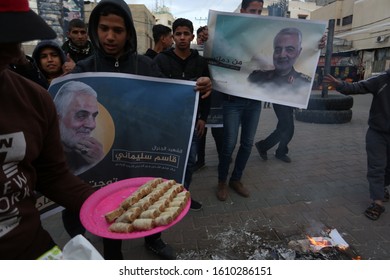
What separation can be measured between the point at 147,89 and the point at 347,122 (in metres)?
7.93

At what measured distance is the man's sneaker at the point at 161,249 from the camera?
2.64m

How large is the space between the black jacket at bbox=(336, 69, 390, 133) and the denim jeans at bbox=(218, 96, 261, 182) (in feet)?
3.67

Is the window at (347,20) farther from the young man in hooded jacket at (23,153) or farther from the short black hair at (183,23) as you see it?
the young man in hooded jacket at (23,153)

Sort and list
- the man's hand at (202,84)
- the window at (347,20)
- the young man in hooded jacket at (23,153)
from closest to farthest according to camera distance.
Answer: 1. the young man in hooded jacket at (23,153)
2. the man's hand at (202,84)
3. the window at (347,20)

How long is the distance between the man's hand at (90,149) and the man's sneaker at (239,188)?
2113mm

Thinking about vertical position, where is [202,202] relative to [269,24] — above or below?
below

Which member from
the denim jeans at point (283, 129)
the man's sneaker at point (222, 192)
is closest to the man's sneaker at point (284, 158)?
the denim jeans at point (283, 129)

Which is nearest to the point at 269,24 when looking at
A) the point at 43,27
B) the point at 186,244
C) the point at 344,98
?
the point at 186,244

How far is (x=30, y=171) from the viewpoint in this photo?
1.37 m

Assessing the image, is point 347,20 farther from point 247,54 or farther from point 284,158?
point 247,54

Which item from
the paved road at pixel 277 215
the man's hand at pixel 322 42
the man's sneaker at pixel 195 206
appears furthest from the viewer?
the man's sneaker at pixel 195 206

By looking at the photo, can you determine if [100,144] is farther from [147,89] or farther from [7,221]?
[7,221]

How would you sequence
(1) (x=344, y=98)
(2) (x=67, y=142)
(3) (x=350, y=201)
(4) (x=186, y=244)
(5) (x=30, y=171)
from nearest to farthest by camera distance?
(5) (x=30, y=171) → (2) (x=67, y=142) → (4) (x=186, y=244) → (3) (x=350, y=201) → (1) (x=344, y=98)

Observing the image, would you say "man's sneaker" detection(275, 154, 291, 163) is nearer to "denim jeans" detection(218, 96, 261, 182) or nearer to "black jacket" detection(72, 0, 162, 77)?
"denim jeans" detection(218, 96, 261, 182)
